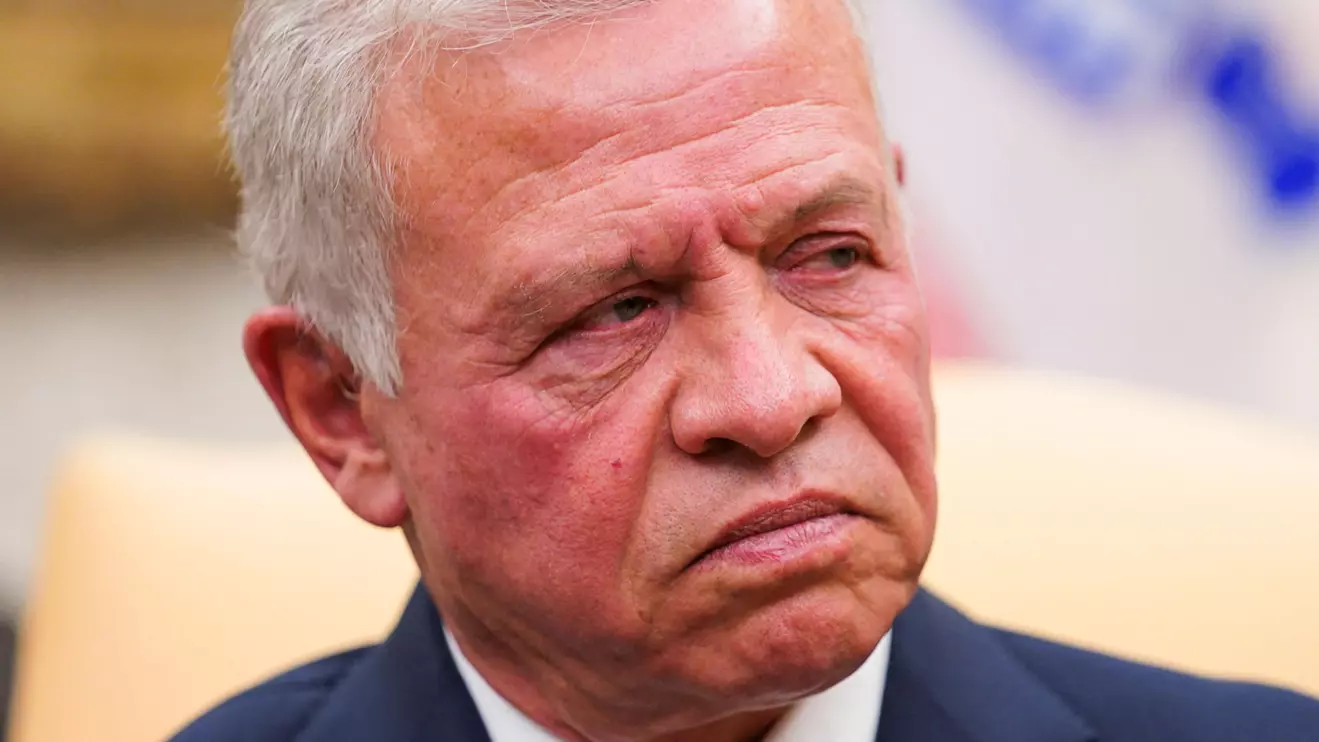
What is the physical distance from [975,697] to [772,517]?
0.45 meters

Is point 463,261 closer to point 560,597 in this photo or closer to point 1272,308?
point 560,597

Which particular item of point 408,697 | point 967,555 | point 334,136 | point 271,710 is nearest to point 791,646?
point 408,697

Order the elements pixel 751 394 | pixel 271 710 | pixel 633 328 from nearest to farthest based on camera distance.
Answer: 1. pixel 751 394
2. pixel 633 328
3. pixel 271 710

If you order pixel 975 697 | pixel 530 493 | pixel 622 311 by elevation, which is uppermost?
pixel 622 311

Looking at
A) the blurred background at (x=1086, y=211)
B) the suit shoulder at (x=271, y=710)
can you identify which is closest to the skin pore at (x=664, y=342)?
the suit shoulder at (x=271, y=710)

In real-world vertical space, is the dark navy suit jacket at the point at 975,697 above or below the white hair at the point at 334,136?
below

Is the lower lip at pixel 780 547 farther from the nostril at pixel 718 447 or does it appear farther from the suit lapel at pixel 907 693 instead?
the suit lapel at pixel 907 693

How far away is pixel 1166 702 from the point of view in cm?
187

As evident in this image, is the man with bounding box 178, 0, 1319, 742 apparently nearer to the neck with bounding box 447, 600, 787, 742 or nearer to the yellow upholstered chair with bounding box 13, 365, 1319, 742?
the neck with bounding box 447, 600, 787, 742

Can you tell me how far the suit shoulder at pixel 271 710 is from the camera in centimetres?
205

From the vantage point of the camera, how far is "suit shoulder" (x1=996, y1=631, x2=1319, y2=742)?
185cm

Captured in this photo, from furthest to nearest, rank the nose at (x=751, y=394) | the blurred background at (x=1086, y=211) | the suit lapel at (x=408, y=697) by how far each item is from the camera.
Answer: the blurred background at (x=1086, y=211), the suit lapel at (x=408, y=697), the nose at (x=751, y=394)

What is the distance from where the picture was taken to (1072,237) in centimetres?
409

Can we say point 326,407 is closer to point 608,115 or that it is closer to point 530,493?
point 530,493
